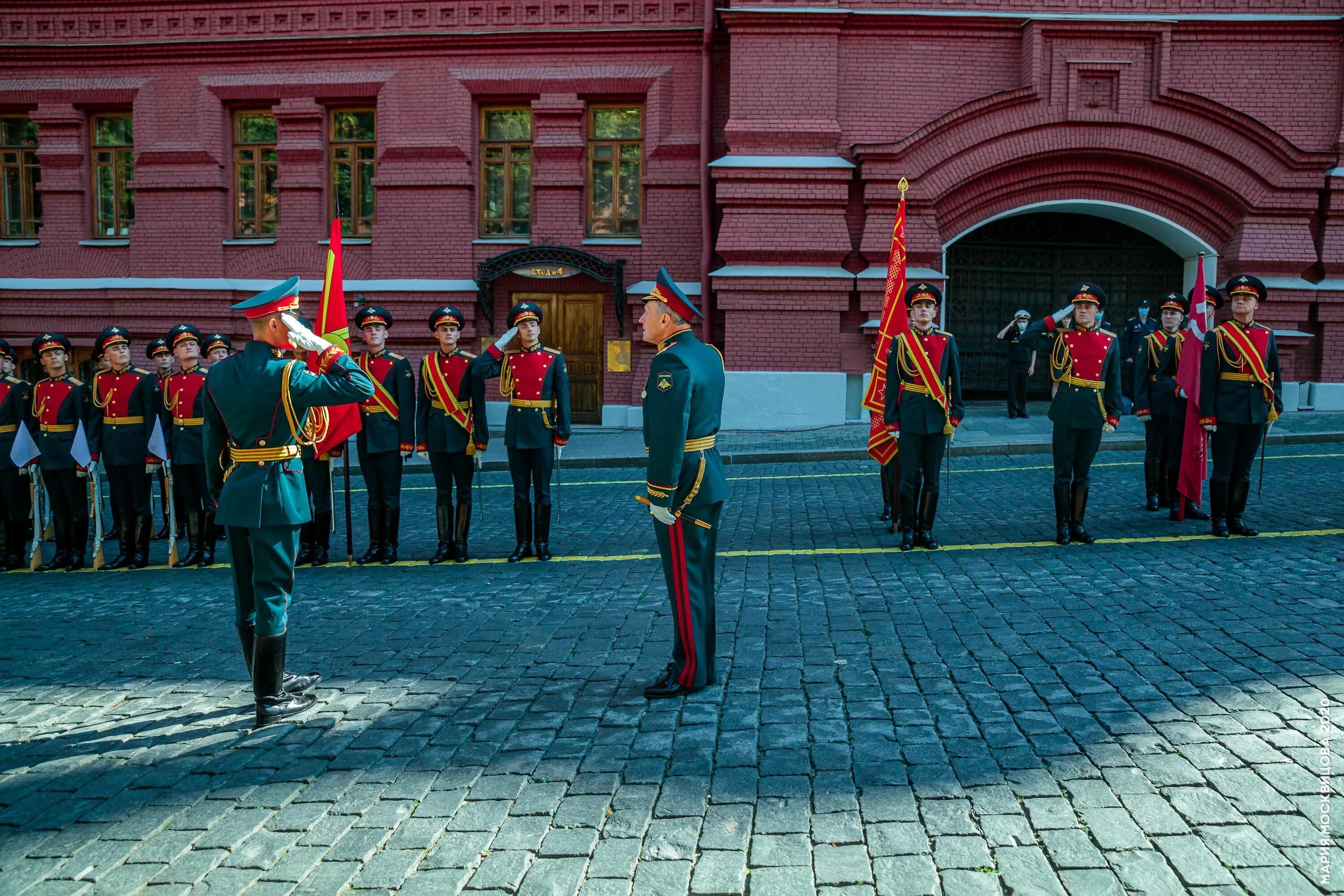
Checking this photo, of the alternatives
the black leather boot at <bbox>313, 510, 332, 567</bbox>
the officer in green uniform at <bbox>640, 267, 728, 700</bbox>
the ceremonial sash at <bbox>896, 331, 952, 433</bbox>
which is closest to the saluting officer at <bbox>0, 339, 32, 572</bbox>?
the black leather boot at <bbox>313, 510, 332, 567</bbox>

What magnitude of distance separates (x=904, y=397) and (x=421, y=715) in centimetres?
504

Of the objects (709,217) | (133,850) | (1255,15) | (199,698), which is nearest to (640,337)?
(709,217)

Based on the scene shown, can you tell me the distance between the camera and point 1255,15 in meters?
15.6

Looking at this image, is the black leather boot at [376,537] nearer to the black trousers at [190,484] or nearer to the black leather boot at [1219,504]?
the black trousers at [190,484]

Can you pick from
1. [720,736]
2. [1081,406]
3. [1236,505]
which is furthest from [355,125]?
[720,736]

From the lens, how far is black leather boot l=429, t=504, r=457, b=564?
823 centimetres

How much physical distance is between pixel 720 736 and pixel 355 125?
615 inches

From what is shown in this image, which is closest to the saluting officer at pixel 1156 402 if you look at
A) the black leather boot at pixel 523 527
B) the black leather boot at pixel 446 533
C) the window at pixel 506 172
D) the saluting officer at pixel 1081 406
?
the saluting officer at pixel 1081 406

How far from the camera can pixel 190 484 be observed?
8.47 metres

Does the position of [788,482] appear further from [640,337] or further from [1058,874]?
[1058,874]

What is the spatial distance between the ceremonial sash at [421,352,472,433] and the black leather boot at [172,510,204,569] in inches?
88.5

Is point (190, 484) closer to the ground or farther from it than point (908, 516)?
farther from it

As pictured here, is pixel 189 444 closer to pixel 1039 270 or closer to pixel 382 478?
pixel 382 478

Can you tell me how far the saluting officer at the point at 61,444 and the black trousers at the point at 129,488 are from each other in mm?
240
